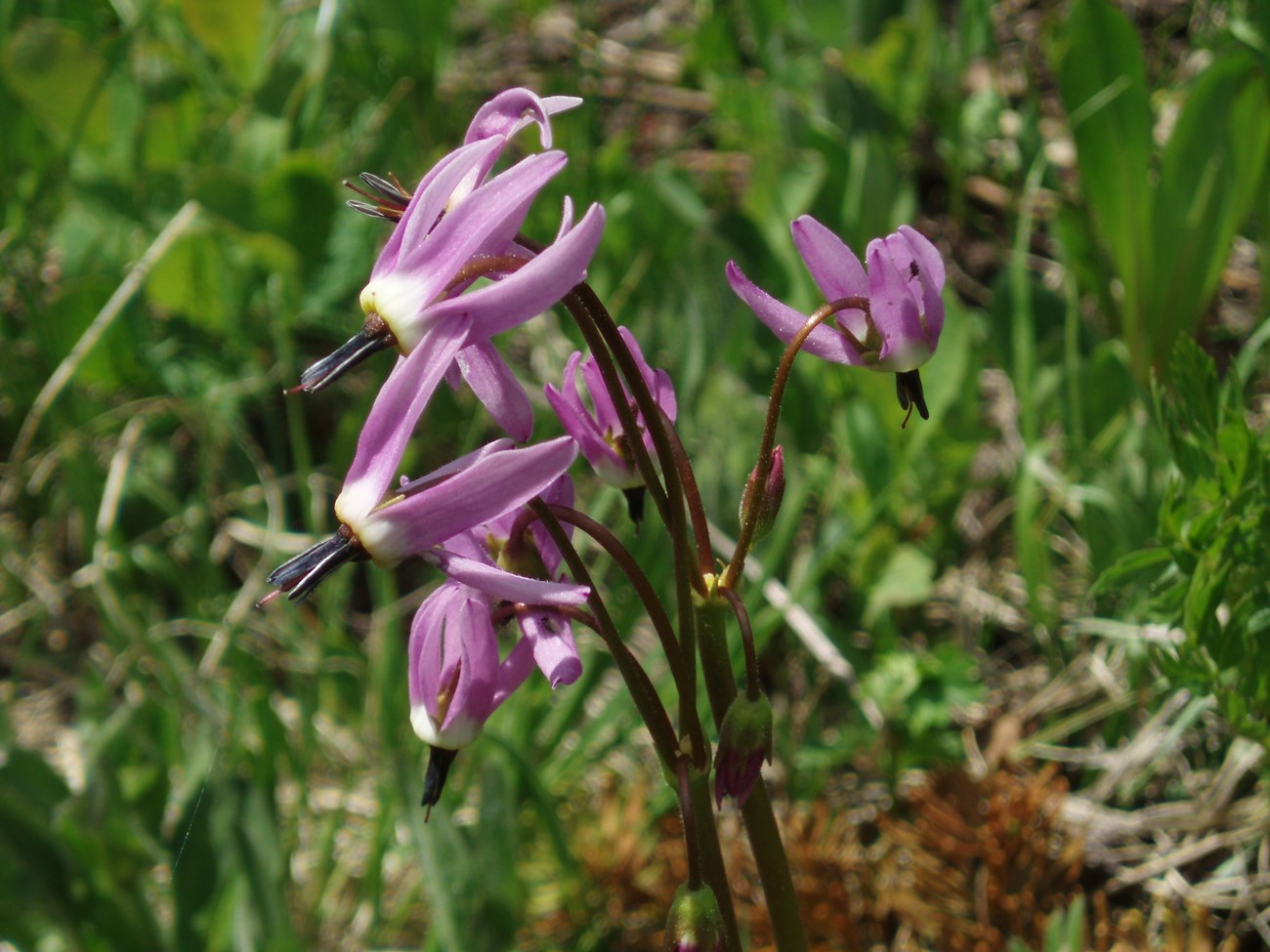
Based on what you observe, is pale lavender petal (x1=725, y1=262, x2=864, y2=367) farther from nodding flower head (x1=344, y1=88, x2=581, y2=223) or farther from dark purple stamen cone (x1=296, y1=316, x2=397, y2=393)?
dark purple stamen cone (x1=296, y1=316, x2=397, y2=393)

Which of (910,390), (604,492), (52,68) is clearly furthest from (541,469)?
(52,68)

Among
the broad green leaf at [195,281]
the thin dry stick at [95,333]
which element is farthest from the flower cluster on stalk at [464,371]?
the broad green leaf at [195,281]

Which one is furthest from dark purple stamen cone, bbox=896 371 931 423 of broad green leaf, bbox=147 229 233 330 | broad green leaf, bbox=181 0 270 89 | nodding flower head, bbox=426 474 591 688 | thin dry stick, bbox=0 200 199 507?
broad green leaf, bbox=181 0 270 89

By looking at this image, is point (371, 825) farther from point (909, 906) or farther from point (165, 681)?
point (909, 906)

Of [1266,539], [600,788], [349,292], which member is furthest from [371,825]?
[1266,539]

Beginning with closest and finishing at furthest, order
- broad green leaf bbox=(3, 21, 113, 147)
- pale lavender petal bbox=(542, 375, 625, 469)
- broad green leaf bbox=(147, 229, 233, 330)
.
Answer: pale lavender petal bbox=(542, 375, 625, 469), broad green leaf bbox=(3, 21, 113, 147), broad green leaf bbox=(147, 229, 233, 330)

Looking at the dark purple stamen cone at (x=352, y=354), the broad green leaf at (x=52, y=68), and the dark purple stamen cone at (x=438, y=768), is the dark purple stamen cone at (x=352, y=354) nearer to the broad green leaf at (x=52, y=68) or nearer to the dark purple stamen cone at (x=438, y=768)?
the dark purple stamen cone at (x=438, y=768)

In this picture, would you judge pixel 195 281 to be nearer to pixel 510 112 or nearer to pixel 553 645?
pixel 510 112
